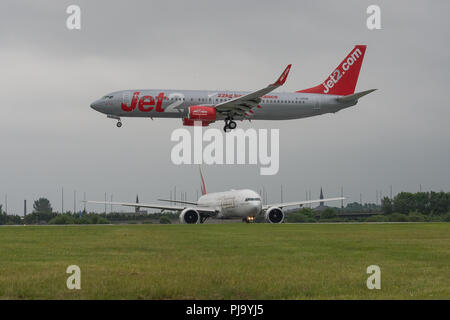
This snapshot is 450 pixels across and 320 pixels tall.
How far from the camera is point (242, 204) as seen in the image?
83.6 m

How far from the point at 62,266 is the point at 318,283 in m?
8.69

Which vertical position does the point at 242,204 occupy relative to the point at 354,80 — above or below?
below

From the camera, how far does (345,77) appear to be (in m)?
73.0

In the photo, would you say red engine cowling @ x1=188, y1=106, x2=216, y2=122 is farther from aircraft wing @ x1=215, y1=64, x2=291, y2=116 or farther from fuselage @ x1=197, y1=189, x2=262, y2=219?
fuselage @ x1=197, y1=189, x2=262, y2=219

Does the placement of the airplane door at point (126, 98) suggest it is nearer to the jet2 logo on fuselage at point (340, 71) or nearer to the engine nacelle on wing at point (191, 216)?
the jet2 logo on fuselage at point (340, 71)

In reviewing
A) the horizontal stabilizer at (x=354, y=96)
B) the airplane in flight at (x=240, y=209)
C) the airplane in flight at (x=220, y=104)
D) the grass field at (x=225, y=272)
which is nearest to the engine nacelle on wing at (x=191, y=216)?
the airplane in flight at (x=240, y=209)

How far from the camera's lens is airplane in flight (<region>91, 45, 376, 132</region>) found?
57.7 meters

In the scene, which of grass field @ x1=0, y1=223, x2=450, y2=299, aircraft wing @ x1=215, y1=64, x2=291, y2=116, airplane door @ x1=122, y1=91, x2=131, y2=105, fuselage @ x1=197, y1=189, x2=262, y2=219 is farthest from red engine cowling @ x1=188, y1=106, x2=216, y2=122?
grass field @ x1=0, y1=223, x2=450, y2=299

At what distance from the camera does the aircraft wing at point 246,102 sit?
54.9 metres

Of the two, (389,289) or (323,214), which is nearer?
(389,289)
